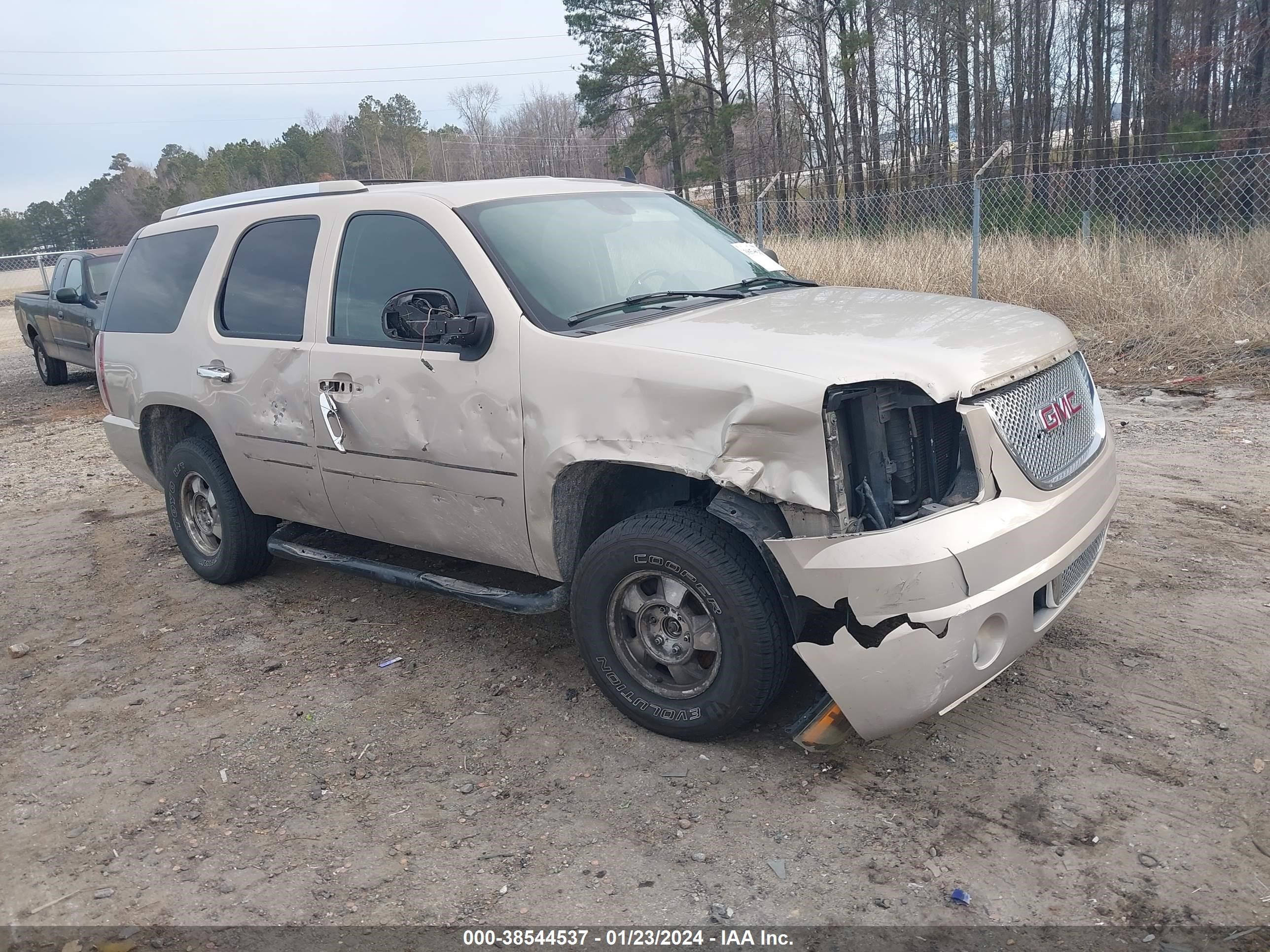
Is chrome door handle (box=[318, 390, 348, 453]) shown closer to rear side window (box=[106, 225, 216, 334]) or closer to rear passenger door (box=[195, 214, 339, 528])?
rear passenger door (box=[195, 214, 339, 528])

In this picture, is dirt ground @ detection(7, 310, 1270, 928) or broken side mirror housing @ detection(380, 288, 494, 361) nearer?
dirt ground @ detection(7, 310, 1270, 928)

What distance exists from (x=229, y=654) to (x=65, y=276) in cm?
1042

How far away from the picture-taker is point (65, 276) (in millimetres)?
12805

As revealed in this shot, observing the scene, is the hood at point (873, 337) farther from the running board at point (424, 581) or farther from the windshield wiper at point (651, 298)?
the running board at point (424, 581)

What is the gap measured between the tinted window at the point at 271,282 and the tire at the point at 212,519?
2.59ft

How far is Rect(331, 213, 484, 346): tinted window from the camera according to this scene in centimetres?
393

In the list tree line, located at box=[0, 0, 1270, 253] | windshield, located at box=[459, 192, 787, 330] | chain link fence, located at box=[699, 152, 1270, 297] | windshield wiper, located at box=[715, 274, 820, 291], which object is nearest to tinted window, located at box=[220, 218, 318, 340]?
windshield, located at box=[459, 192, 787, 330]

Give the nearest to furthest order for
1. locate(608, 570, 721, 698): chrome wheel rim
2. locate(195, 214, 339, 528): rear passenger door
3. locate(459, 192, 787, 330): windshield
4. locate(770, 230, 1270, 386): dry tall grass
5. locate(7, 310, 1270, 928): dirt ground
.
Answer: locate(7, 310, 1270, 928): dirt ground, locate(608, 570, 721, 698): chrome wheel rim, locate(459, 192, 787, 330): windshield, locate(195, 214, 339, 528): rear passenger door, locate(770, 230, 1270, 386): dry tall grass

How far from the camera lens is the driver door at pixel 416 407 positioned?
3.70m

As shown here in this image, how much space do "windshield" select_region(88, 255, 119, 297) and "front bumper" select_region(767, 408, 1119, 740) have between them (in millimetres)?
11899

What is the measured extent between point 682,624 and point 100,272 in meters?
11.7

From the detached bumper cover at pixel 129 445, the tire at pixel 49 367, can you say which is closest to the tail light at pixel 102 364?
Result: the detached bumper cover at pixel 129 445

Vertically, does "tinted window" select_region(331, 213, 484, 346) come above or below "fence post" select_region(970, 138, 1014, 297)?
above

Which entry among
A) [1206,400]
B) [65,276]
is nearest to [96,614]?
[1206,400]
